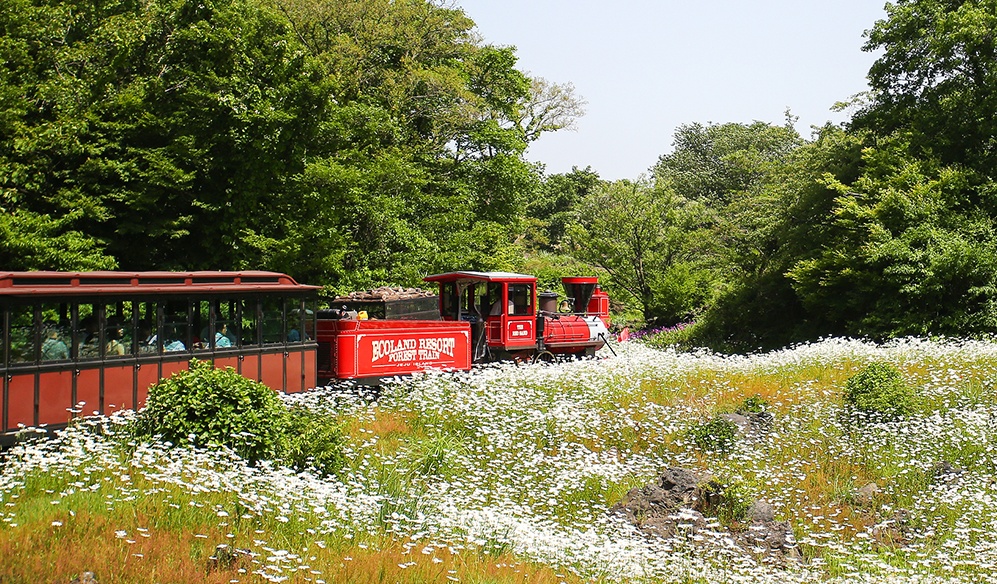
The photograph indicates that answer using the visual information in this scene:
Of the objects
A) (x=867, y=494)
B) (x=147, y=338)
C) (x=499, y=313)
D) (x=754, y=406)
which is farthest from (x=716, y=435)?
(x=499, y=313)

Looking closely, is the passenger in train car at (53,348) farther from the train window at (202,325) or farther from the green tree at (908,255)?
the green tree at (908,255)

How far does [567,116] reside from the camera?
4538 centimetres

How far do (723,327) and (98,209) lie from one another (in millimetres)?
24045

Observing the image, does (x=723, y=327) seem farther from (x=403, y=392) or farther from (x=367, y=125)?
(x=403, y=392)

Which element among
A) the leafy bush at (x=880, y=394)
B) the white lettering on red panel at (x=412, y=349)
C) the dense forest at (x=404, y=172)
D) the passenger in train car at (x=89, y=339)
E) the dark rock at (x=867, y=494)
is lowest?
the dark rock at (x=867, y=494)

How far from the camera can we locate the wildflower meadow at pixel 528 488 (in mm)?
7430

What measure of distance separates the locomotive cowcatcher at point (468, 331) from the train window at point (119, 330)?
5.20m

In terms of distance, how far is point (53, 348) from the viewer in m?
12.3

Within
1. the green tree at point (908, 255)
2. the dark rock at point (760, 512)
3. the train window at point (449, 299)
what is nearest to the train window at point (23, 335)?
the dark rock at point (760, 512)

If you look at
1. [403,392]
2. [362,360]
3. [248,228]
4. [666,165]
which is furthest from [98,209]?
[666,165]

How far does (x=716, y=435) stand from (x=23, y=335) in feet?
34.6

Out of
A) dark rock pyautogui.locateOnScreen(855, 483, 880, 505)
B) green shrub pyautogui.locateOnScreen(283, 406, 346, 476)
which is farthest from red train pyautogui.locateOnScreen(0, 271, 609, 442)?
dark rock pyautogui.locateOnScreen(855, 483, 880, 505)


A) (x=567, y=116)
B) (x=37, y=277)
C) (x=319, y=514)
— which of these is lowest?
(x=319, y=514)

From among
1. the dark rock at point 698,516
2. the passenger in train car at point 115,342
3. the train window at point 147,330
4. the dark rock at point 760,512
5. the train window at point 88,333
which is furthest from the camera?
the train window at point 147,330
